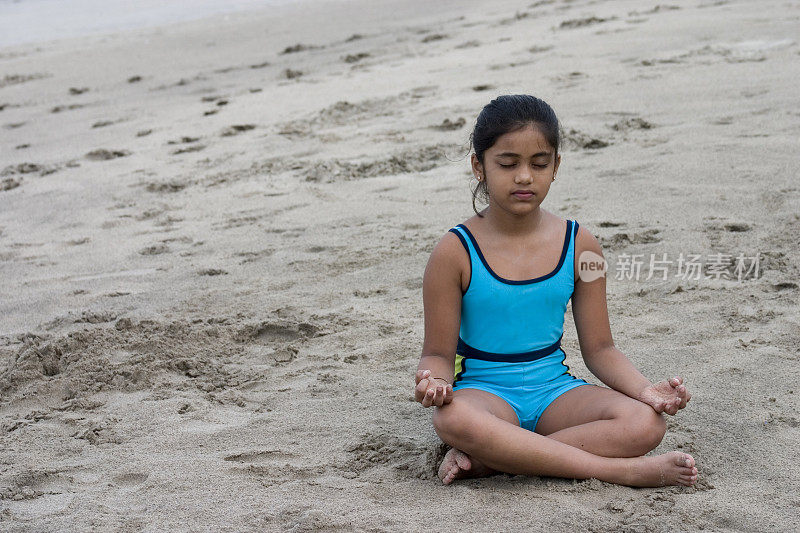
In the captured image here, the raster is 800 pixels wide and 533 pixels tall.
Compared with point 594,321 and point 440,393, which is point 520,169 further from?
point 440,393

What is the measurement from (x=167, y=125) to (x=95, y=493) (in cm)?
472

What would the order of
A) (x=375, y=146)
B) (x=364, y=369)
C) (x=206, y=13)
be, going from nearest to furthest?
(x=364, y=369) < (x=375, y=146) < (x=206, y=13)

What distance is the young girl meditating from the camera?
2195mm

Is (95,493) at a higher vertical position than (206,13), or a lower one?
lower

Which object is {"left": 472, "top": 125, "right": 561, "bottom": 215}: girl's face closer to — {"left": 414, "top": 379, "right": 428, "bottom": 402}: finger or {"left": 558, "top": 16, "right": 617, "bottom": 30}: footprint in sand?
{"left": 414, "top": 379, "right": 428, "bottom": 402}: finger

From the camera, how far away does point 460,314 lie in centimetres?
243

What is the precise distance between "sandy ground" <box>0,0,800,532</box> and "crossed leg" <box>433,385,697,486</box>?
0.14 ft

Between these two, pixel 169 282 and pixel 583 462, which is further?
pixel 169 282

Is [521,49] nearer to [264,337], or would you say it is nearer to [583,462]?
[264,337]

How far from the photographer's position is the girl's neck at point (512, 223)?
7.97 ft

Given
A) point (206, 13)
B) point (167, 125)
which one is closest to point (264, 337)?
point (167, 125)

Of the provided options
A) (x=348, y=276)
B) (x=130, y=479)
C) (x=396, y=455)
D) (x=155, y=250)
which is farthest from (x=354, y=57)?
(x=130, y=479)

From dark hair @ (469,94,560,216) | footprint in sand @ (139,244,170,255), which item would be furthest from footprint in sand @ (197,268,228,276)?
dark hair @ (469,94,560,216)

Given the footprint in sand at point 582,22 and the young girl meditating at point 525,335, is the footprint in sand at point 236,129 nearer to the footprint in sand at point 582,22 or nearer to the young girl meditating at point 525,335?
the footprint in sand at point 582,22
